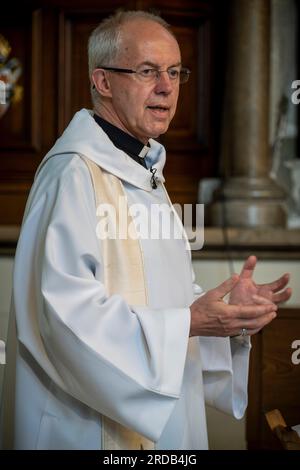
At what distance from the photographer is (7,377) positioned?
2.06m

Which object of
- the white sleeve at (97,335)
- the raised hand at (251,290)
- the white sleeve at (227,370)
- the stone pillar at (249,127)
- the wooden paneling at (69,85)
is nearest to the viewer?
the white sleeve at (97,335)

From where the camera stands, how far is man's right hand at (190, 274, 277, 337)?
1771mm

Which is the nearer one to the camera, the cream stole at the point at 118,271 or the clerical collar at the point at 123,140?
the cream stole at the point at 118,271

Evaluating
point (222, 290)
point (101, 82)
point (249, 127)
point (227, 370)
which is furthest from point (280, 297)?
point (249, 127)

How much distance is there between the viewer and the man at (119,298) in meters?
1.75

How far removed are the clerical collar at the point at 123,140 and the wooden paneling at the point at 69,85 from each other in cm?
226

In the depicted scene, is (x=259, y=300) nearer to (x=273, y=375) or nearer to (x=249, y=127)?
(x=273, y=375)

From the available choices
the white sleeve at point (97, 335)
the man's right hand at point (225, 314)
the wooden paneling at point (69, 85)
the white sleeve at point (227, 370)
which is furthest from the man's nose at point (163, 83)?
the wooden paneling at point (69, 85)

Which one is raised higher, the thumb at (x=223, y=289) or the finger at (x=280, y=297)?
the thumb at (x=223, y=289)

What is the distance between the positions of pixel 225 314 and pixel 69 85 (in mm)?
2781

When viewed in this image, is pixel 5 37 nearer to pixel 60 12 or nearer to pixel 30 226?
pixel 60 12

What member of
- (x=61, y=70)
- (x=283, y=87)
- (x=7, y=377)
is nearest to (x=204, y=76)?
(x=283, y=87)

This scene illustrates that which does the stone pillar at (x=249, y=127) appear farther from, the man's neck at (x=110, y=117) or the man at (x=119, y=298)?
the man's neck at (x=110, y=117)

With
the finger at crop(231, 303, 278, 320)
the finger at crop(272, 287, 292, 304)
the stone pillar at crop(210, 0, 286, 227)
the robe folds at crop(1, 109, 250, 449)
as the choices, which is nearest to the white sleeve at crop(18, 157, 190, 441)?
the robe folds at crop(1, 109, 250, 449)
